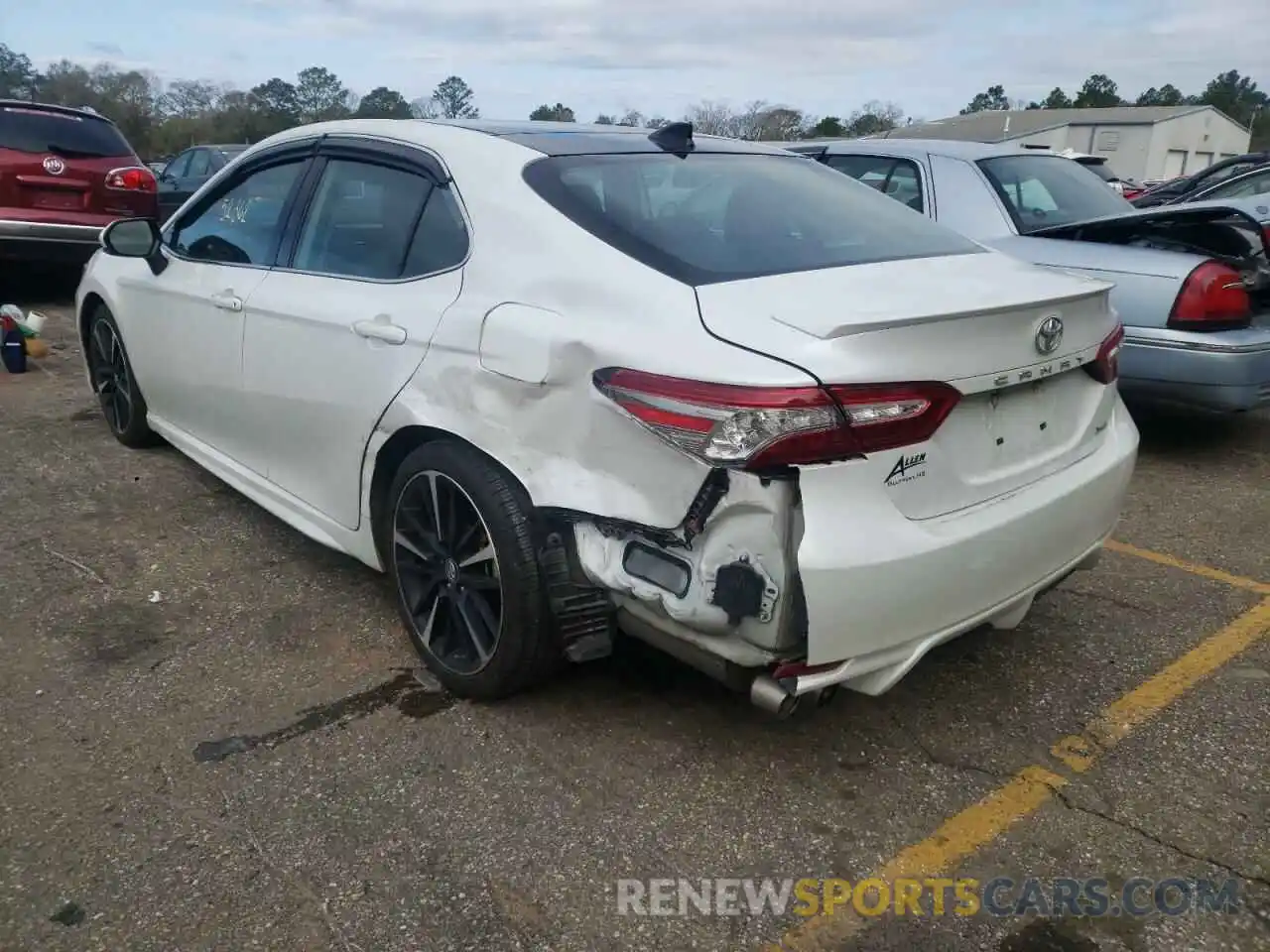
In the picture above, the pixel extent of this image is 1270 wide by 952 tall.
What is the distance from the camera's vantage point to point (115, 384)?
16.5 feet

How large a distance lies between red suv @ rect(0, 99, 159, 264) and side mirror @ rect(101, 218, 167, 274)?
478 centimetres

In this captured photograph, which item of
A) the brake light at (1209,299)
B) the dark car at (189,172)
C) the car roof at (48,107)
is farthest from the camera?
the dark car at (189,172)

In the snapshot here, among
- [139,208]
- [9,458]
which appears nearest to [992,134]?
[139,208]

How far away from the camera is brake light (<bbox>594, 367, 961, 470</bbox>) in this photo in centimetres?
210

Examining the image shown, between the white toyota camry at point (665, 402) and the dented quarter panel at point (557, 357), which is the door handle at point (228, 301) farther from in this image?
the dented quarter panel at point (557, 357)

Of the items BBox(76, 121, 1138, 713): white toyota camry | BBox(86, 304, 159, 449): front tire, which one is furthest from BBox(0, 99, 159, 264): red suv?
BBox(76, 121, 1138, 713): white toyota camry

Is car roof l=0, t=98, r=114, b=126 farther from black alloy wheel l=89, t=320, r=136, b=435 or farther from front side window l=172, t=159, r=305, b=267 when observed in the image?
A: front side window l=172, t=159, r=305, b=267

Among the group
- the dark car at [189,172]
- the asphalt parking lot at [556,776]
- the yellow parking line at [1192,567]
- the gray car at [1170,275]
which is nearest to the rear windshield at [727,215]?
the asphalt parking lot at [556,776]

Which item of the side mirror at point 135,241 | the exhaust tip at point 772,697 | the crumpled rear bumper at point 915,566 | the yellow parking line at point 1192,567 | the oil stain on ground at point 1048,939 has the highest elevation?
the side mirror at point 135,241

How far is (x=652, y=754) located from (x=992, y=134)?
209 ft

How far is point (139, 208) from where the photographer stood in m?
8.92

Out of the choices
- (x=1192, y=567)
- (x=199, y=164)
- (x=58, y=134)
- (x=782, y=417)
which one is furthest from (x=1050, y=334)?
(x=199, y=164)

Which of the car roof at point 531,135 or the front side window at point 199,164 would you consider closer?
the car roof at point 531,135

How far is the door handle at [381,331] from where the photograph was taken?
9.46 feet
